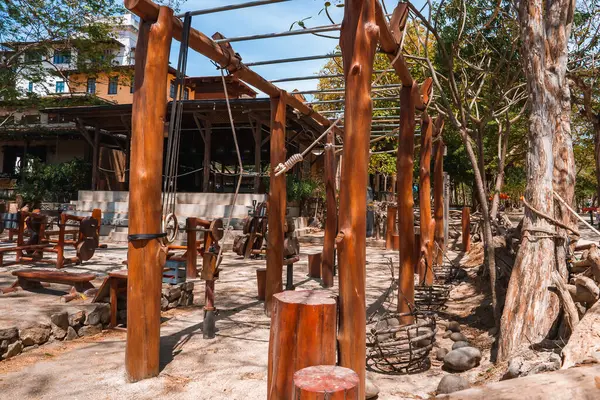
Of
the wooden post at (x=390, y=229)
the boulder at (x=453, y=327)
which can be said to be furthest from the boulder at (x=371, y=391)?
the wooden post at (x=390, y=229)

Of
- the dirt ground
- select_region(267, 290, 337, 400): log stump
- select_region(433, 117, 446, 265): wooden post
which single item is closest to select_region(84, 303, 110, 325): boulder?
the dirt ground

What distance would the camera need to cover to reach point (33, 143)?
22.9 meters

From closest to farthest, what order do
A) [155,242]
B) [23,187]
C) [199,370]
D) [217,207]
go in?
1. [155,242]
2. [199,370]
3. [217,207]
4. [23,187]

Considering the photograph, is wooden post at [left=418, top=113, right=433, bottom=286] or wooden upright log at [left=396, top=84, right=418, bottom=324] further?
wooden post at [left=418, top=113, right=433, bottom=286]

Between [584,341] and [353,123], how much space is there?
2.08 m

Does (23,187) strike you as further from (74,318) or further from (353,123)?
(353,123)

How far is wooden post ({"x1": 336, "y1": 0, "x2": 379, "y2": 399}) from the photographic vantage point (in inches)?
123

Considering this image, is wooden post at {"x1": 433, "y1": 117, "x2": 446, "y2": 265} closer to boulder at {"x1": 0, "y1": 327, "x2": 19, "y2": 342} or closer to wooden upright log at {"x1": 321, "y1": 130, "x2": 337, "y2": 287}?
wooden upright log at {"x1": 321, "y1": 130, "x2": 337, "y2": 287}

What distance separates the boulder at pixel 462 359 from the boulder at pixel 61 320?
3.57 m

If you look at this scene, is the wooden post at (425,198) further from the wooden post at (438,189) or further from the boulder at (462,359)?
the wooden post at (438,189)

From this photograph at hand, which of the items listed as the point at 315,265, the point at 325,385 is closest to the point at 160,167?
the point at 325,385

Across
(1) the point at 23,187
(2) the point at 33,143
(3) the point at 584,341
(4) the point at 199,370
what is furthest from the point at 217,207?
(2) the point at 33,143

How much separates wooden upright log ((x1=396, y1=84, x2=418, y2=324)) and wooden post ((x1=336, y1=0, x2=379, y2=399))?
Answer: 1911mm

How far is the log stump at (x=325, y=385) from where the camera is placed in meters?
1.94
